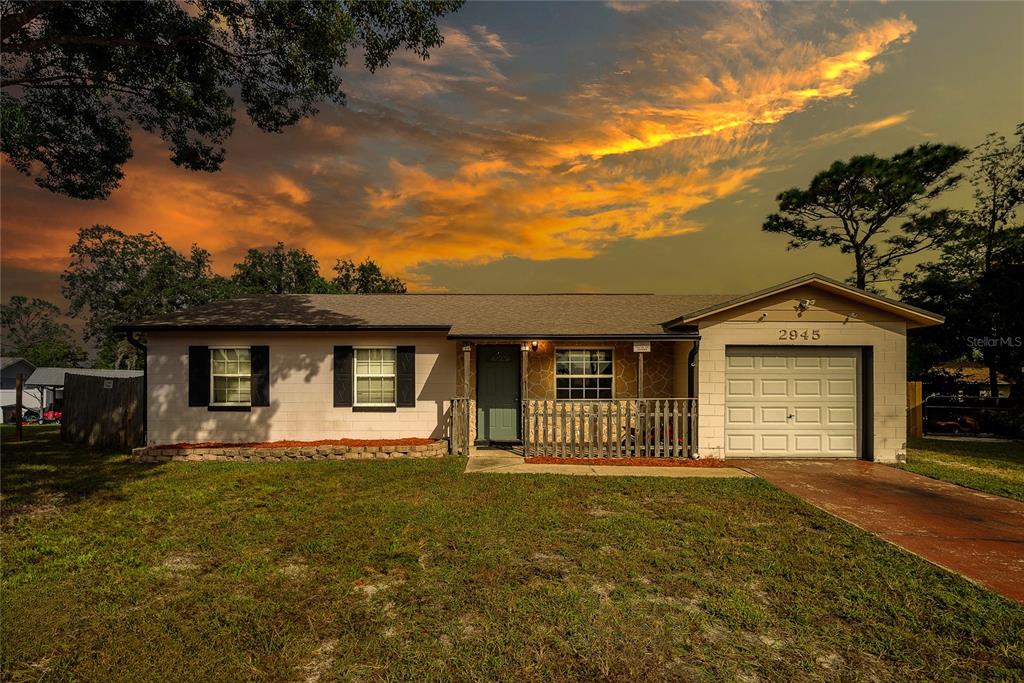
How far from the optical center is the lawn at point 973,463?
826 centimetres

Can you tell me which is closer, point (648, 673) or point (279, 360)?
point (648, 673)

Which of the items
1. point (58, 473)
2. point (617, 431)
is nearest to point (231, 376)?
point (58, 473)

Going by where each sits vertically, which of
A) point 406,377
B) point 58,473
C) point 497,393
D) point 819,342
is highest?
point 819,342

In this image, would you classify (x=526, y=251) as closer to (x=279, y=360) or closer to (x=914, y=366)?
(x=279, y=360)

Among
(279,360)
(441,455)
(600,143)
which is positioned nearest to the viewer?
(441,455)

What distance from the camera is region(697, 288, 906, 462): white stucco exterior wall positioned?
10.1m

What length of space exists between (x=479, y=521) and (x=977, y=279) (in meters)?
22.2

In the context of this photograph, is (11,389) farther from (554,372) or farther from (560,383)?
(560,383)

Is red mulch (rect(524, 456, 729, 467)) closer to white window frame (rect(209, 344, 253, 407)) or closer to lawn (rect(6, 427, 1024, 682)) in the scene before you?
lawn (rect(6, 427, 1024, 682))

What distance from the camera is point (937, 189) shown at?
73.7ft

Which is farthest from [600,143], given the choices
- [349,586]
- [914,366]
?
[914,366]

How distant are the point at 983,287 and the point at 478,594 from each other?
22.0 meters

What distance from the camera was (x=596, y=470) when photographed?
9.02 meters

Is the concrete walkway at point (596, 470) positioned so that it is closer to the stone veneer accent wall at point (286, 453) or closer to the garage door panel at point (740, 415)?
the garage door panel at point (740, 415)
